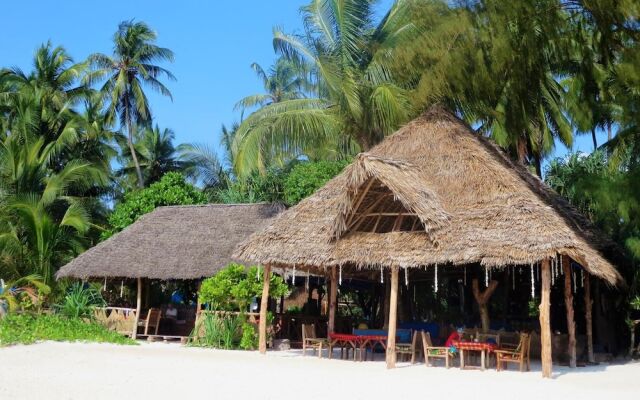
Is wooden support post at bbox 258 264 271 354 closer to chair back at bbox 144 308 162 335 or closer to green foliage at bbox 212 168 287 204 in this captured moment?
chair back at bbox 144 308 162 335

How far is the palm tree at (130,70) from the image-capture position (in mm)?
31172

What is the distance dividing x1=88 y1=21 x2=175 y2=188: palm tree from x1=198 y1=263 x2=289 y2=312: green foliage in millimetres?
16102

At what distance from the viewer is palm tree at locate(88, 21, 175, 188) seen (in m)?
31.2

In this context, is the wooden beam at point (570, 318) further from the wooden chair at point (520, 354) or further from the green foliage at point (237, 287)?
the green foliage at point (237, 287)

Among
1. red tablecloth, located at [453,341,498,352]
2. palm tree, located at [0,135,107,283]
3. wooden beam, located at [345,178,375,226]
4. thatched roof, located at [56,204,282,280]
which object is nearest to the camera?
red tablecloth, located at [453,341,498,352]

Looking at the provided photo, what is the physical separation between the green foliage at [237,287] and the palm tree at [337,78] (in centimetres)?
336

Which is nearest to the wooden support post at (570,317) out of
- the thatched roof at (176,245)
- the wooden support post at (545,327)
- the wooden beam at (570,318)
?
the wooden beam at (570,318)

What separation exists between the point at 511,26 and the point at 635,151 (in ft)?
11.4

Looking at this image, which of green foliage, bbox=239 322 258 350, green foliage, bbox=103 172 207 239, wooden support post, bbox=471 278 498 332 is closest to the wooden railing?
green foliage, bbox=239 322 258 350

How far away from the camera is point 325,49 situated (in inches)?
760

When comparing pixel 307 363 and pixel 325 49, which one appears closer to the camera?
pixel 307 363

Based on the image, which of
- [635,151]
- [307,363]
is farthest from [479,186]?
[307,363]

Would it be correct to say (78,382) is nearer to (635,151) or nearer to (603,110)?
(635,151)

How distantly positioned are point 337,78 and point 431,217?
255 inches
